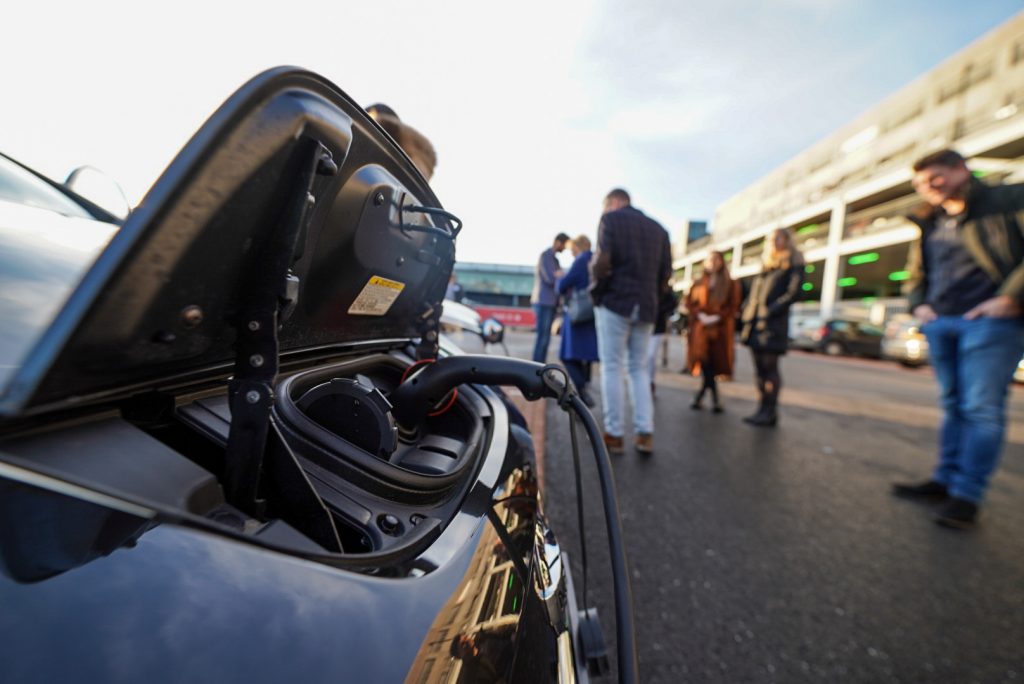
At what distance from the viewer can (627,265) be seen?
3453 mm

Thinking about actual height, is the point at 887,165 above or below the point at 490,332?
above

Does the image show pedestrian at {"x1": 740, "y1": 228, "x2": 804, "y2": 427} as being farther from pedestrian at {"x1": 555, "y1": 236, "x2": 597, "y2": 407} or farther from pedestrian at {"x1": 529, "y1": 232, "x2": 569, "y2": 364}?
pedestrian at {"x1": 529, "y1": 232, "x2": 569, "y2": 364}

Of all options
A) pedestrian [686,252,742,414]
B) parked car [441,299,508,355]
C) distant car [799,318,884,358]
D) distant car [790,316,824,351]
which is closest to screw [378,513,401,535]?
parked car [441,299,508,355]

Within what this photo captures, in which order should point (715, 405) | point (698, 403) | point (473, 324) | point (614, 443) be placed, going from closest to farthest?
point (614, 443) → point (473, 324) → point (715, 405) → point (698, 403)

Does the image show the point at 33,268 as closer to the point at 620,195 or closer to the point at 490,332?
the point at 490,332

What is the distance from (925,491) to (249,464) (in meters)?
3.93

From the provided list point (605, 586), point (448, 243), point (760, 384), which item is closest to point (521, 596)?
point (448, 243)

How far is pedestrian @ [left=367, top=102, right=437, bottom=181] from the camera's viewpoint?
2369mm

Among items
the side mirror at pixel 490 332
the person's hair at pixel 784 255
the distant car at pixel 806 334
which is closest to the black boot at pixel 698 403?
the person's hair at pixel 784 255

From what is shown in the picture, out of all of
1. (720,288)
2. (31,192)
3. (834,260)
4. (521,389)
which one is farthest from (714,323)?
(834,260)

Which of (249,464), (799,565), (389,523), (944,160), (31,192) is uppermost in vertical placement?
(944,160)

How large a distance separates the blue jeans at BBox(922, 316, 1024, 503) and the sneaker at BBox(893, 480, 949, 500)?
21 cm

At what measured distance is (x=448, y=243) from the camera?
1.20 m

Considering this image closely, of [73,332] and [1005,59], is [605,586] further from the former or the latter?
[1005,59]
